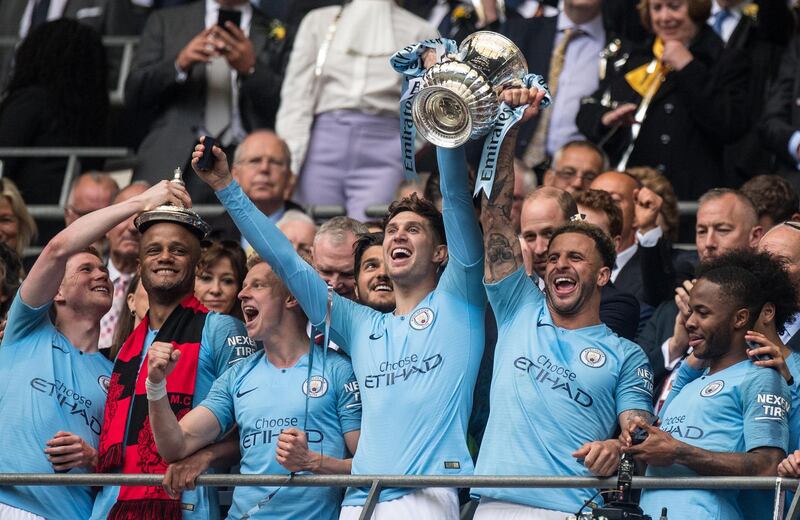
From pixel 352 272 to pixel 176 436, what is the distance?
142 centimetres

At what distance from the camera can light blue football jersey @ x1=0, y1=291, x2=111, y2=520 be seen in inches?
303

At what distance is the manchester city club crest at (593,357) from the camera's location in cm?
697

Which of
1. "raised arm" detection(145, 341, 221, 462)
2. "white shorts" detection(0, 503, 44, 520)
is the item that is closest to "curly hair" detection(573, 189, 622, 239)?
"raised arm" detection(145, 341, 221, 462)

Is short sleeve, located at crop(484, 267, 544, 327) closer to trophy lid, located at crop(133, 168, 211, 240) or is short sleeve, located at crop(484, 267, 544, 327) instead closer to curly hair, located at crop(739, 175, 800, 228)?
trophy lid, located at crop(133, 168, 211, 240)

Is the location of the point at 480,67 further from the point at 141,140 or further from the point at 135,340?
the point at 141,140

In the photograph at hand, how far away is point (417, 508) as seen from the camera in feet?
22.9

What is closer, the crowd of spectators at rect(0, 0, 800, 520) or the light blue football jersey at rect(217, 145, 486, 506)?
the crowd of spectators at rect(0, 0, 800, 520)

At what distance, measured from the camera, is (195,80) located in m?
11.3

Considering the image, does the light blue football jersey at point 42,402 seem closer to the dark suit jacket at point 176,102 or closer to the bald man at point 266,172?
the bald man at point 266,172

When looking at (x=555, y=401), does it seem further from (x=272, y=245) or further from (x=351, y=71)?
(x=351, y=71)

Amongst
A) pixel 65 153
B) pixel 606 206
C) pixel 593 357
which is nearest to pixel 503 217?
pixel 593 357

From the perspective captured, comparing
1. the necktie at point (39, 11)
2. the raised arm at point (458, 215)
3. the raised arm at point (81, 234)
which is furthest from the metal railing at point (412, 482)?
the necktie at point (39, 11)

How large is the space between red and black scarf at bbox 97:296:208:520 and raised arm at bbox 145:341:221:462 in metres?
0.24

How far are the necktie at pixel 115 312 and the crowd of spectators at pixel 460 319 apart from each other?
37 mm
